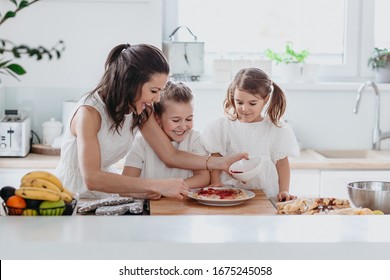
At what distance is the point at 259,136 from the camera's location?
3.18 meters

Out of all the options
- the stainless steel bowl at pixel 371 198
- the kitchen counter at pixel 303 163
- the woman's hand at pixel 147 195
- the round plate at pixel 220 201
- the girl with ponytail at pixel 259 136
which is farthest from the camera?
the kitchen counter at pixel 303 163

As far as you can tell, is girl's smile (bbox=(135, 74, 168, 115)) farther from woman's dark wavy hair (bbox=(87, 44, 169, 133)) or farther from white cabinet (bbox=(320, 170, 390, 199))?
white cabinet (bbox=(320, 170, 390, 199))

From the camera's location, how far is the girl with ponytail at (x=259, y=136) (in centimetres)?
314

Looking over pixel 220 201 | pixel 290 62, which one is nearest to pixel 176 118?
pixel 220 201

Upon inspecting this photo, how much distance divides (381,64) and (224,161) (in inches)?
74.1

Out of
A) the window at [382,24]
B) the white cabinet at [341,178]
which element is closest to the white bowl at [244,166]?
the white cabinet at [341,178]

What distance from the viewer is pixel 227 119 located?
10.6 feet

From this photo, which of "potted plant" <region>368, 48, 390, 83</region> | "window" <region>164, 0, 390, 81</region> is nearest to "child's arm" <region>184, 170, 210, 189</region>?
"window" <region>164, 0, 390, 81</region>

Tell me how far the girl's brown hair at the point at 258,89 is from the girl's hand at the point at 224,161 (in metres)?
0.31

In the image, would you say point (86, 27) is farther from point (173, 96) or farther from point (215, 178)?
point (215, 178)

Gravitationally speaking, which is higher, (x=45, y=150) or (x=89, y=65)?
(x=89, y=65)

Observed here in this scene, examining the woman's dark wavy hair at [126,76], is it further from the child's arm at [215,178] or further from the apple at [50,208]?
the apple at [50,208]

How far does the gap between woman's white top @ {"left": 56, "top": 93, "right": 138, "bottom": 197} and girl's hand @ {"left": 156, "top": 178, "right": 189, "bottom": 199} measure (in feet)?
1.07
